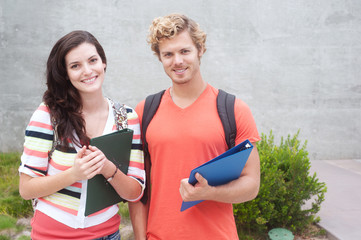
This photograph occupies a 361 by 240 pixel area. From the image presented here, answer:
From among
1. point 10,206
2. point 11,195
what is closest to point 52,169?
point 10,206

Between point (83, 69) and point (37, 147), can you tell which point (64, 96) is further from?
point (37, 147)

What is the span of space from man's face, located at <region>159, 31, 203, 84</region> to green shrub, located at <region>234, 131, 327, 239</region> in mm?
1932

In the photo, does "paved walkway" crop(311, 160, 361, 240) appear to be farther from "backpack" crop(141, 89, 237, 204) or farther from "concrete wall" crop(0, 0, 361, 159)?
"backpack" crop(141, 89, 237, 204)

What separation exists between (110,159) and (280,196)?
2.36 meters

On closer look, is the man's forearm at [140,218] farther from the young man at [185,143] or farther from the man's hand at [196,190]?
the man's hand at [196,190]

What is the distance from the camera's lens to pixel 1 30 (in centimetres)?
638

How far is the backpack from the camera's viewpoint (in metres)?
1.71

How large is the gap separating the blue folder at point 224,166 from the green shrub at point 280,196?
1932 millimetres

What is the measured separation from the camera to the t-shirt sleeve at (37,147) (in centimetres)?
156

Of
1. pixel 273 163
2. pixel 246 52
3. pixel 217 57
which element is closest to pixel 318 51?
pixel 246 52

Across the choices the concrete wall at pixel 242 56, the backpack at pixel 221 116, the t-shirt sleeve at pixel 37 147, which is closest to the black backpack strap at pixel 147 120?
the backpack at pixel 221 116

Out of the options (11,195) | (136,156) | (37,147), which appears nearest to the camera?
(37,147)

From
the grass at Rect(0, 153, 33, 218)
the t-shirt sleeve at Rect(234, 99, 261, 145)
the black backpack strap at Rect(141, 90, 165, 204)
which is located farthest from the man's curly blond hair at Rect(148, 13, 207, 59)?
the grass at Rect(0, 153, 33, 218)

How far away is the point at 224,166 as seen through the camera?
1.41m
